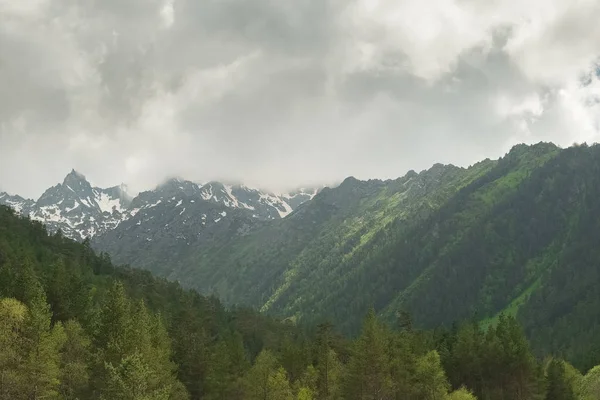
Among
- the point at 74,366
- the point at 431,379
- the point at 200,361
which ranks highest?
the point at 74,366

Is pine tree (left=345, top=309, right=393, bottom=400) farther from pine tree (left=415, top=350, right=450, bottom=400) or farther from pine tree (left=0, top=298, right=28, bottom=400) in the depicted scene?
pine tree (left=0, top=298, right=28, bottom=400)

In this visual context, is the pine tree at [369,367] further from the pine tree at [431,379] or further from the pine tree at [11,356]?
the pine tree at [11,356]

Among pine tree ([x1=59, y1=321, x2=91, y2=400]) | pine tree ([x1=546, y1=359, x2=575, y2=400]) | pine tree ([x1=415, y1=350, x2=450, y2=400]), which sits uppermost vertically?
pine tree ([x1=59, y1=321, x2=91, y2=400])

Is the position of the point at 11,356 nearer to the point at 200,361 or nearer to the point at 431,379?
the point at 200,361

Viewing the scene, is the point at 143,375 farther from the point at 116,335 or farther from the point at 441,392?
the point at 441,392

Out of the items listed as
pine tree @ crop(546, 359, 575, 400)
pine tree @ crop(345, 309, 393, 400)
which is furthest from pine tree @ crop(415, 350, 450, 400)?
pine tree @ crop(546, 359, 575, 400)

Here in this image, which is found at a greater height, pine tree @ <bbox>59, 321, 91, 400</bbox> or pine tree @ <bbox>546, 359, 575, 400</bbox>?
pine tree @ <bbox>59, 321, 91, 400</bbox>

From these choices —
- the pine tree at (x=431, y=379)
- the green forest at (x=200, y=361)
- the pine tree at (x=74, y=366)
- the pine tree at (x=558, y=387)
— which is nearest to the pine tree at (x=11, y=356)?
the green forest at (x=200, y=361)

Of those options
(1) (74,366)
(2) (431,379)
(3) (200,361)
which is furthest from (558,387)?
(1) (74,366)

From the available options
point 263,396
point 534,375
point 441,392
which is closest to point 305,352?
point 263,396

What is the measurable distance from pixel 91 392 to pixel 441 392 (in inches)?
1966

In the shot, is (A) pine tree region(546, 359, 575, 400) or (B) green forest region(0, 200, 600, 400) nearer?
(B) green forest region(0, 200, 600, 400)

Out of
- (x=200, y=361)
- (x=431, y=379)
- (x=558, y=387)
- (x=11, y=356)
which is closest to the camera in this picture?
(x=11, y=356)

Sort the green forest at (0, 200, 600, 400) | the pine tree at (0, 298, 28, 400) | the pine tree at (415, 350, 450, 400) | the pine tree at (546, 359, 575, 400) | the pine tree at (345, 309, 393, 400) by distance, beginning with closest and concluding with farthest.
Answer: the pine tree at (0, 298, 28, 400) < the green forest at (0, 200, 600, 400) < the pine tree at (345, 309, 393, 400) < the pine tree at (415, 350, 450, 400) < the pine tree at (546, 359, 575, 400)
